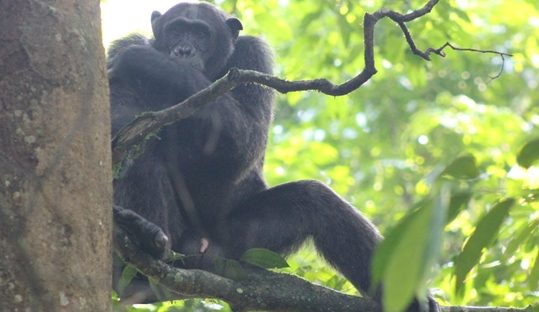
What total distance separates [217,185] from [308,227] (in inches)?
28.1

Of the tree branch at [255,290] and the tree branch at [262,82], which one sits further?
the tree branch at [255,290]

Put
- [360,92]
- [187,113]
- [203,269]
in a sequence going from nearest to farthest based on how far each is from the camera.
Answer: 1. [187,113]
2. [203,269]
3. [360,92]

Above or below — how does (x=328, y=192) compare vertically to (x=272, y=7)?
below

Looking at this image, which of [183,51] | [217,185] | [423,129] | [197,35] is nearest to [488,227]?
[217,185]

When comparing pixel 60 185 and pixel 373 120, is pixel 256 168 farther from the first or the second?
pixel 373 120

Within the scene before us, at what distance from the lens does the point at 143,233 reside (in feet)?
13.1

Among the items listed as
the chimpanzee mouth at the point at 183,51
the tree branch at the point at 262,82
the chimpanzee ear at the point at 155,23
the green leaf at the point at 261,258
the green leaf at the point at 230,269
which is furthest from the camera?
the chimpanzee ear at the point at 155,23

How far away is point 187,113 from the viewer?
3.88 m

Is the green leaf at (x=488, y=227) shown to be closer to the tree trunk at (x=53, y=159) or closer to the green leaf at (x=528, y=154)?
the green leaf at (x=528, y=154)

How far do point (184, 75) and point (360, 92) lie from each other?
9.47 meters

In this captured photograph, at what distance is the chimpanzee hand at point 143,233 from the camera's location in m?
4.00

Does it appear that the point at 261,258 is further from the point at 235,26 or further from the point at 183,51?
the point at 235,26

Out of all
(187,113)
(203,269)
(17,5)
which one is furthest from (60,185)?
(203,269)

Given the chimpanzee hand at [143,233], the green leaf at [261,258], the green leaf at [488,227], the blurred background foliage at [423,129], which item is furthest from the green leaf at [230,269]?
the green leaf at [488,227]
